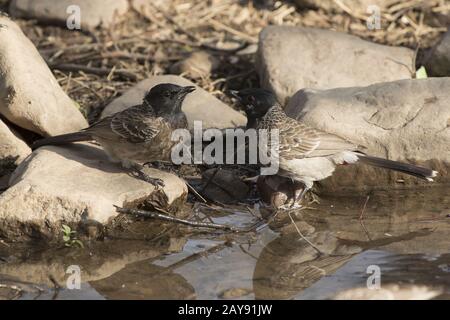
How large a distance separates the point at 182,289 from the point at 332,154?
224 cm

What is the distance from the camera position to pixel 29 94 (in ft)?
25.5

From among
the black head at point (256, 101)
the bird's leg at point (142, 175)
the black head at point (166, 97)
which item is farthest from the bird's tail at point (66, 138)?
the black head at point (256, 101)

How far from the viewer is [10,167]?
7.70 metres

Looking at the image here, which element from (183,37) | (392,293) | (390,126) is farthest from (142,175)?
(183,37)

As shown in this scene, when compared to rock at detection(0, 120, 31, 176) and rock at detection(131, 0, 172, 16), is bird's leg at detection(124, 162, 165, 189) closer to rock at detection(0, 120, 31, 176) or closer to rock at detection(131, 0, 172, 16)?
rock at detection(0, 120, 31, 176)

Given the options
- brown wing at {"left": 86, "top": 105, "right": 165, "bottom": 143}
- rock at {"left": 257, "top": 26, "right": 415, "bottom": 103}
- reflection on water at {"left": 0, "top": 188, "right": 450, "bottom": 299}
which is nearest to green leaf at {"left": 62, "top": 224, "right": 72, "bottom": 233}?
reflection on water at {"left": 0, "top": 188, "right": 450, "bottom": 299}

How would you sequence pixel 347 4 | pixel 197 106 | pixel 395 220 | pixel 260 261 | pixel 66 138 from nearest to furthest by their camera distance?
pixel 260 261, pixel 395 220, pixel 66 138, pixel 197 106, pixel 347 4

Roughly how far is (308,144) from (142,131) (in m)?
1.47

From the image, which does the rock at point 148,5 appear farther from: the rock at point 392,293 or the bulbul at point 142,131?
the rock at point 392,293

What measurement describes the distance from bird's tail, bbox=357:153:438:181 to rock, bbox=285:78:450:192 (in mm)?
296

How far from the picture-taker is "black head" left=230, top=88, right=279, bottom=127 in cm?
774

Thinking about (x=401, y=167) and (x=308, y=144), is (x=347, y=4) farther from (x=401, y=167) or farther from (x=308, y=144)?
(x=401, y=167)
